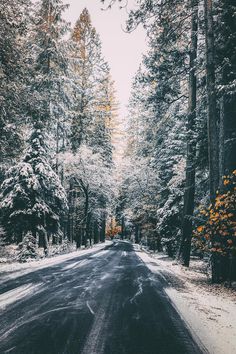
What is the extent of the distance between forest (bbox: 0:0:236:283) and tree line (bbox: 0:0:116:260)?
0.07 meters

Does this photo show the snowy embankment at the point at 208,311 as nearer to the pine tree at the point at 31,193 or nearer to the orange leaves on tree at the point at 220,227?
the orange leaves on tree at the point at 220,227

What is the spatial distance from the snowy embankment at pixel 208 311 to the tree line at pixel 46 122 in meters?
9.48

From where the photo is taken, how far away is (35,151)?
18.9 meters

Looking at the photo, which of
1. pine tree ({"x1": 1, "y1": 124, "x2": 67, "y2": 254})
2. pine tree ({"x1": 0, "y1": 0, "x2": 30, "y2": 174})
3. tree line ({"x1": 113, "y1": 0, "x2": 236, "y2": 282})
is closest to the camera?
tree line ({"x1": 113, "y1": 0, "x2": 236, "y2": 282})

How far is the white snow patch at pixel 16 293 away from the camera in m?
6.14

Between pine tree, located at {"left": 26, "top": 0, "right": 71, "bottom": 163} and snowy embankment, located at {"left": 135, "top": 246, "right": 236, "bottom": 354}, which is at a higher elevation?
pine tree, located at {"left": 26, "top": 0, "right": 71, "bottom": 163}

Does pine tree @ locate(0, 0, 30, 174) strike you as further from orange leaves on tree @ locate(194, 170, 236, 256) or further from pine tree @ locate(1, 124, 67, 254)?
orange leaves on tree @ locate(194, 170, 236, 256)

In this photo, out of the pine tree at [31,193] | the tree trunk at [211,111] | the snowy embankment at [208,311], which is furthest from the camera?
the pine tree at [31,193]

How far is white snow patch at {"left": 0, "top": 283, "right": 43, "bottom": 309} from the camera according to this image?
6145 millimetres

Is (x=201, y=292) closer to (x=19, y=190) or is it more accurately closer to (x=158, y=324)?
(x=158, y=324)

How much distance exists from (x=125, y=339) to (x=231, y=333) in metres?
1.84

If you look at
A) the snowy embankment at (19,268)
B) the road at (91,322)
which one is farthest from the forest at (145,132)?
the road at (91,322)

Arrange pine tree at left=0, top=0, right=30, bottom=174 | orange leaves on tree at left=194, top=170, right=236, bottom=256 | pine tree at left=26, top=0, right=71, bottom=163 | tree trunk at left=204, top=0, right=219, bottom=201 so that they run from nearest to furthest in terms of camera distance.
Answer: orange leaves on tree at left=194, top=170, right=236, bottom=256, tree trunk at left=204, top=0, right=219, bottom=201, pine tree at left=0, top=0, right=30, bottom=174, pine tree at left=26, top=0, right=71, bottom=163

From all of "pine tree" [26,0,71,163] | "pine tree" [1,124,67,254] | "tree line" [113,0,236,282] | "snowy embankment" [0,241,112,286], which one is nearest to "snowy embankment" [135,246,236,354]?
"tree line" [113,0,236,282]
